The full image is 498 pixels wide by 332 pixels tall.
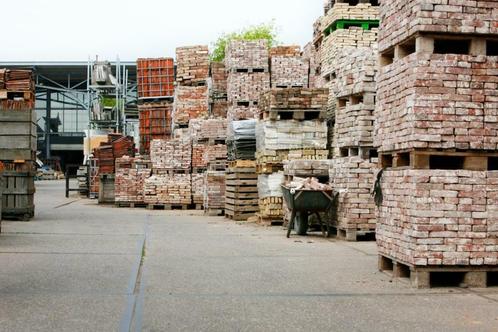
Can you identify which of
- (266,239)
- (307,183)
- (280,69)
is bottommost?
(266,239)

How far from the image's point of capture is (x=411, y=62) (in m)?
6.60

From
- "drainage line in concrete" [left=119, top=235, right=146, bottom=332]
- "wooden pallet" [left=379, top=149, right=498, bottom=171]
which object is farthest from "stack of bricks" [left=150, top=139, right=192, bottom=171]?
"wooden pallet" [left=379, top=149, right=498, bottom=171]

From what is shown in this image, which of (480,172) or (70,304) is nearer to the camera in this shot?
(70,304)

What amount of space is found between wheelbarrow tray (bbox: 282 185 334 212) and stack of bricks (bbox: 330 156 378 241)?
A: 0.76 feet

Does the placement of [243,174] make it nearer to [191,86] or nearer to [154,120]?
[191,86]

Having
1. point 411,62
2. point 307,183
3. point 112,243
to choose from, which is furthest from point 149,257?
point 411,62

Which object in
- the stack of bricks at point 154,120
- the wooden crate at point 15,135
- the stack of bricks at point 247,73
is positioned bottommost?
the wooden crate at point 15,135

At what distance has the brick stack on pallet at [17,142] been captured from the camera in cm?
1413

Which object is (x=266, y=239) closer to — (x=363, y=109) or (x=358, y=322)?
(x=363, y=109)

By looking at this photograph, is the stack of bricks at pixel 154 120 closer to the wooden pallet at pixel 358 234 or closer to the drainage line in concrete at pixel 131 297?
the wooden pallet at pixel 358 234

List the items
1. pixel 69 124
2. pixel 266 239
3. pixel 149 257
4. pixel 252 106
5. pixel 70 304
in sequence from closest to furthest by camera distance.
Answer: pixel 70 304 < pixel 149 257 < pixel 266 239 < pixel 252 106 < pixel 69 124

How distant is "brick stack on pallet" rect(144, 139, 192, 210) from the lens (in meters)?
19.4

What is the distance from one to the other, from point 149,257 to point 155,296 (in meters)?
2.74

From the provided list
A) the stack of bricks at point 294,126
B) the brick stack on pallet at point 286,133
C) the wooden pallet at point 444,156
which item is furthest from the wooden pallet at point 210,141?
the wooden pallet at point 444,156
